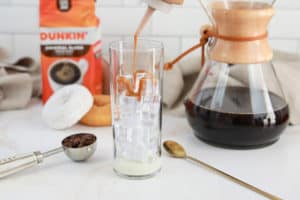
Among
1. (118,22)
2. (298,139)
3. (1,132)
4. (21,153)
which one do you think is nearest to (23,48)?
(118,22)

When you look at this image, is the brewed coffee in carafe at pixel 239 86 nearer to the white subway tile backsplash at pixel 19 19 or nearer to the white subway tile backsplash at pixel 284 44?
the white subway tile backsplash at pixel 284 44

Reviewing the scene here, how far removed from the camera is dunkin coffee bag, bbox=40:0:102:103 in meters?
0.97

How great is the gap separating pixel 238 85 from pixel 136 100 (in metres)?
0.20

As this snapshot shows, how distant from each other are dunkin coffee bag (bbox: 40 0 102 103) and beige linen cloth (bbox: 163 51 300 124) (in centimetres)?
15

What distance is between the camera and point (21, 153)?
2.61ft

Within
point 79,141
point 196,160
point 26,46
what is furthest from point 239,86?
point 26,46

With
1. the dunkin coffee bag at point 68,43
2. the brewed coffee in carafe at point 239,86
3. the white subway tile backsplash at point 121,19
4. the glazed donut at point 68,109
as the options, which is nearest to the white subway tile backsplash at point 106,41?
the white subway tile backsplash at point 121,19

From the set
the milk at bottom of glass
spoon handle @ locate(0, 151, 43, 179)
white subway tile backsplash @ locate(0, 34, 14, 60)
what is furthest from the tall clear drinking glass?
white subway tile backsplash @ locate(0, 34, 14, 60)

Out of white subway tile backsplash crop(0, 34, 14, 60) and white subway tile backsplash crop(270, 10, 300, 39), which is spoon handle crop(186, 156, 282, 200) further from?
white subway tile backsplash crop(0, 34, 14, 60)

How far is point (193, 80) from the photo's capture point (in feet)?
3.40

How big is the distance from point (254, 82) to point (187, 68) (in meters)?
0.25

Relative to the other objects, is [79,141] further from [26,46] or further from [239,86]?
[26,46]

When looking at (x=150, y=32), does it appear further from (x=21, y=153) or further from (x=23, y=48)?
(x=21, y=153)

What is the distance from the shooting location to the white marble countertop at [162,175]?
2.19 feet
